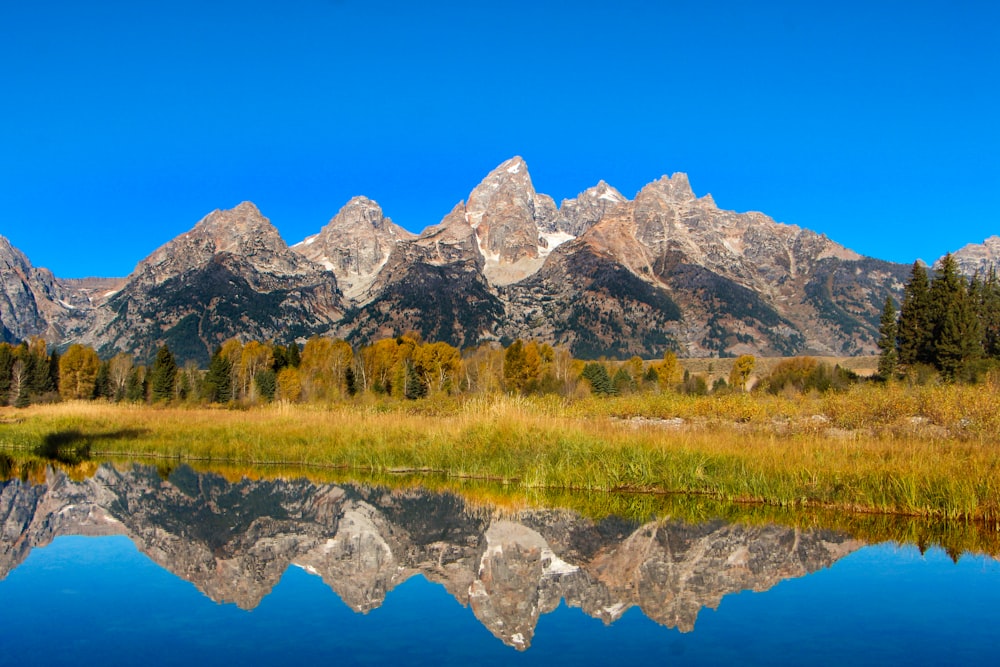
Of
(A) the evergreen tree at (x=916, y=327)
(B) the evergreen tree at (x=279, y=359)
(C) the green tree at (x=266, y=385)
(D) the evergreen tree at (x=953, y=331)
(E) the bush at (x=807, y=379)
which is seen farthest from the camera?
(B) the evergreen tree at (x=279, y=359)

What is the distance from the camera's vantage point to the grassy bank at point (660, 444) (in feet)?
56.2

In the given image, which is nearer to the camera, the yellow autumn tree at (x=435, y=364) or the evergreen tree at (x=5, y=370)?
the evergreen tree at (x=5, y=370)

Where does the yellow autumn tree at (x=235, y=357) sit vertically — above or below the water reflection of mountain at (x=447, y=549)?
above

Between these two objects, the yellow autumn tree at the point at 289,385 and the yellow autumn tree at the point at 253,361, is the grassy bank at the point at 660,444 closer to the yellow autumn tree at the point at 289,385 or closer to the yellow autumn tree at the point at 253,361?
the yellow autumn tree at the point at 289,385

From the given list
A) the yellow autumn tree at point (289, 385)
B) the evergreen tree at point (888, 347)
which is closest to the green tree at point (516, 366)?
the yellow autumn tree at point (289, 385)

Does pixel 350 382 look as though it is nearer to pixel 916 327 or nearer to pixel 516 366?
pixel 516 366

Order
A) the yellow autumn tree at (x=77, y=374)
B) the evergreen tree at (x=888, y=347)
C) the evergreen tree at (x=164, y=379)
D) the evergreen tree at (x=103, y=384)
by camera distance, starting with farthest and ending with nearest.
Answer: the yellow autumn tree at (x=77, y=374)
the evergreen tree at (x=103, y=384)
the evergreen tree at (x=164, y=379)
the evergreen tree at (x=888, y=347)

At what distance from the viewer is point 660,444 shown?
837 inches

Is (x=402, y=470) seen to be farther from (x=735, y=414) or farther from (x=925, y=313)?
(x=925, y=313)

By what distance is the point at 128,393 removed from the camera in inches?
2736

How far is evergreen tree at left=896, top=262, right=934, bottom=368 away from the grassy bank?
37.7 meters

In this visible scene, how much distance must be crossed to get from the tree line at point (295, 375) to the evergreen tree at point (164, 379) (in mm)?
86

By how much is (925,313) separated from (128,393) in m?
66.9

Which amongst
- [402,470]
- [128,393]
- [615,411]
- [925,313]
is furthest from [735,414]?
[128,393]
